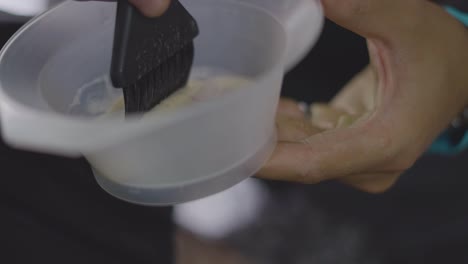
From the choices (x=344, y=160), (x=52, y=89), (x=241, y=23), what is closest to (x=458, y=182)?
(x=344, y=160)

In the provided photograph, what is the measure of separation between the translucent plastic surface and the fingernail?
0.09 meters

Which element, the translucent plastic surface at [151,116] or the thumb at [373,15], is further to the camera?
the thumb at [373,15]

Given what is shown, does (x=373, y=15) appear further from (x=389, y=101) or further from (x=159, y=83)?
(x=159, y=83)

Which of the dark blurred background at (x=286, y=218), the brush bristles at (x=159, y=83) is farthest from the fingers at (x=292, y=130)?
the dark blurred background at (x=286, y=218)

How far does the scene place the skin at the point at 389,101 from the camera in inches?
23.7

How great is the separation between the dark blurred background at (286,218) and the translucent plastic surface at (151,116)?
0.90ft

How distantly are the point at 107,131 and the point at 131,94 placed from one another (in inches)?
6.0

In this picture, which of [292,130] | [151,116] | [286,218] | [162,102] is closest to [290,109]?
[292,130]

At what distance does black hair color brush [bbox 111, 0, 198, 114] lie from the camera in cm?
49

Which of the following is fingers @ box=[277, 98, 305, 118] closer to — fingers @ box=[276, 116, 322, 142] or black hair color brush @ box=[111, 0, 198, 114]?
fingers @ box=[276, 116, 322, 142]

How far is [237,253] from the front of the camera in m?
1.35

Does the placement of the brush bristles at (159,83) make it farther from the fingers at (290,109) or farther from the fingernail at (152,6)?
the fingers at (290,109)

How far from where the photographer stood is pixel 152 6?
0.48 meters

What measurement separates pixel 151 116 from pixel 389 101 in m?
0.32
